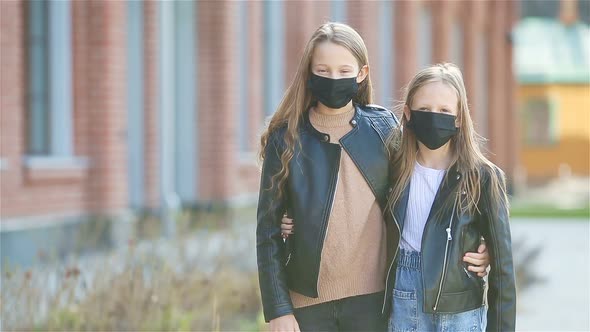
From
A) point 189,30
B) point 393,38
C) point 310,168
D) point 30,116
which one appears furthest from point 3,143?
point 393,38

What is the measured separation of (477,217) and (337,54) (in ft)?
2.50

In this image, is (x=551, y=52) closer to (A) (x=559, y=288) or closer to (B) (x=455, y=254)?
(A) (x=559, y=288)

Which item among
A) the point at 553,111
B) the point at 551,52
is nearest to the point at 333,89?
the point at 553,111

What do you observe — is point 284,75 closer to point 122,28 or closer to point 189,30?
point 189,30

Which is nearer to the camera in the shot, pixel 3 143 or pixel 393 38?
pixel 3 143

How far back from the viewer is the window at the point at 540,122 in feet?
153

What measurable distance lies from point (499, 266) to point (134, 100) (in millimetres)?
12011

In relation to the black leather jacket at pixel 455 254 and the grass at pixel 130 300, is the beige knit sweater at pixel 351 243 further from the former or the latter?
the grass at pixel 130 300

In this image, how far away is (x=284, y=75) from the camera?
63.9ft

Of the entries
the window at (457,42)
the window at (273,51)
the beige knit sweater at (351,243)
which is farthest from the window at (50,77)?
the window at (457,42)

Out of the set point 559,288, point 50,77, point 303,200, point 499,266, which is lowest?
point 559,288

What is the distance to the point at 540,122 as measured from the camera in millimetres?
46875

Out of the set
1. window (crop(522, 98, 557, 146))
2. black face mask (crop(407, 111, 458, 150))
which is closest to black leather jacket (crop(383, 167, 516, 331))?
black face mask (crop(407, 111, 458, 150))

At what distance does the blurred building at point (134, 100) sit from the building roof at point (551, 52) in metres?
27.1
